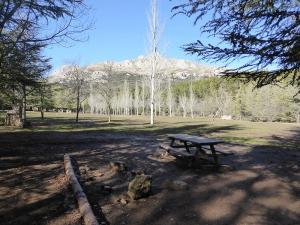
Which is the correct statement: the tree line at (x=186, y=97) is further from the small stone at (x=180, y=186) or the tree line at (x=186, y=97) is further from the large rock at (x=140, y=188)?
the large rock at (x=140, y=188)

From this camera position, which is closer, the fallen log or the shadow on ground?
the fallen log

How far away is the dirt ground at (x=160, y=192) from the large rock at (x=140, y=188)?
14 centimetres

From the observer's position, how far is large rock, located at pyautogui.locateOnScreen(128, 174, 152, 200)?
6902mm

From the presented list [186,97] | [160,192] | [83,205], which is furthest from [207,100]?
[83,205]

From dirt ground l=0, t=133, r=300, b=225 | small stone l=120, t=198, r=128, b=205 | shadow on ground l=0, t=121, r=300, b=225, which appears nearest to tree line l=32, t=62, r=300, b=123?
dirt ground l=0, t=133, r=300, b=225

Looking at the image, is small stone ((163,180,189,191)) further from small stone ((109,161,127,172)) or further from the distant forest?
the distant forest

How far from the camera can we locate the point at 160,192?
7.37 metres

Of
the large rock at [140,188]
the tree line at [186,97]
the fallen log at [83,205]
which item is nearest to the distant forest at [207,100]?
the tree line at [186,97]

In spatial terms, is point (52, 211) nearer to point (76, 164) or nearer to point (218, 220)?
point (218, 220)

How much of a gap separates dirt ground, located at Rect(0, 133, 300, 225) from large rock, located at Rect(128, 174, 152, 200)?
143mm

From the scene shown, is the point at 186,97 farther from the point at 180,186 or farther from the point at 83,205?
the point at 83,205

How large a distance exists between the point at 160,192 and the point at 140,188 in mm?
594

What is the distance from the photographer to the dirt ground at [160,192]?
19.4 ft

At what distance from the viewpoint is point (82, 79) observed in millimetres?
41031
